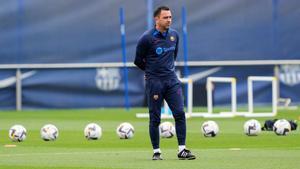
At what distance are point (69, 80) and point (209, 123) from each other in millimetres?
13753

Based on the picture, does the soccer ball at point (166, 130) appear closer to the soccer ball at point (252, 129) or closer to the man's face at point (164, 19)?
the soccer ball at point (252, 129)

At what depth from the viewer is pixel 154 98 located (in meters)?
15.3

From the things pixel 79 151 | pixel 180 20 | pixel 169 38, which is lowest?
pixel 79 151

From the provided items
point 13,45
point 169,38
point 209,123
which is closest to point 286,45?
point 13,45

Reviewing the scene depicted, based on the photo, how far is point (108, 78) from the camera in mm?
33812

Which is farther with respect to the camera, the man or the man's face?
the man

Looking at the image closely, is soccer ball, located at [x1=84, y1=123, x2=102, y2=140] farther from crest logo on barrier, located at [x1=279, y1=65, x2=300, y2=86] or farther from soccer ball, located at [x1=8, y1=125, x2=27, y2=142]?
crest logo on barrier, located at [x1=279, y1=65, x2=300, y2=86]

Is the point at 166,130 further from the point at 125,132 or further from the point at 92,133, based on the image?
the point at 92,133

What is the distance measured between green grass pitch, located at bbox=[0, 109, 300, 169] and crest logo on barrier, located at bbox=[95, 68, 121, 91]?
25.1ft

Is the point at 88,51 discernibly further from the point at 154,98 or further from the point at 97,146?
the point at 154,98

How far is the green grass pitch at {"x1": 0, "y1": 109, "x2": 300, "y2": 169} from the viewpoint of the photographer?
14.3 m

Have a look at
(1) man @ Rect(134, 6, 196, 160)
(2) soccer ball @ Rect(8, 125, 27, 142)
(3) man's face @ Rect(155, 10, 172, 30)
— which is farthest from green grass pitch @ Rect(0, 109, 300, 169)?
(3) man's face @ Rect(155, 10, 172, 30)

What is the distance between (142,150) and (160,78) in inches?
90.7

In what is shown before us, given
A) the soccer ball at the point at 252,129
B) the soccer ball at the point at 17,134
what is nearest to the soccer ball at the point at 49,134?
the soccer ball at the point at 17,134
